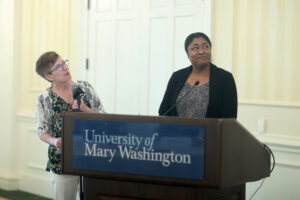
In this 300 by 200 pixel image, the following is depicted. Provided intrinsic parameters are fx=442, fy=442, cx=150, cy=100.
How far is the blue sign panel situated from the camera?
1.42 metres

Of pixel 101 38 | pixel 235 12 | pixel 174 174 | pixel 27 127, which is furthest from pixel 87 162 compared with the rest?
pixel 27 127

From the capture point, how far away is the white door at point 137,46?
4152mm

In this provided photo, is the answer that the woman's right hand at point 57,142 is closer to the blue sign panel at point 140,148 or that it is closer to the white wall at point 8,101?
the blue sign panel at point 140,148

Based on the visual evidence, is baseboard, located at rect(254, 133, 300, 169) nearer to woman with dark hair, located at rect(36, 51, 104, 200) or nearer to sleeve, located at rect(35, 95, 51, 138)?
woman with dark hair, located at rect(36, 51, 104, 200)

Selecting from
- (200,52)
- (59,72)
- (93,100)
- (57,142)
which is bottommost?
(57,142)

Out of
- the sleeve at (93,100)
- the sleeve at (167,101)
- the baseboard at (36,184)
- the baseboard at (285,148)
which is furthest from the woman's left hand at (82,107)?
the baseboard at (36,184)

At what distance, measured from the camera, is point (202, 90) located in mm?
2311

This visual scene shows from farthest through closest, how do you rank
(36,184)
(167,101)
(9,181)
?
(9,181) < (36,184) < (167,101)

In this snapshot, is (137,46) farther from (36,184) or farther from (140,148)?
(140,148)

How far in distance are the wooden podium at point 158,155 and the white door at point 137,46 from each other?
249cm

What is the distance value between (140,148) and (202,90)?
0.90m

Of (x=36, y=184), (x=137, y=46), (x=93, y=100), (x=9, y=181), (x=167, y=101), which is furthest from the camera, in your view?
(x=9, y=181)

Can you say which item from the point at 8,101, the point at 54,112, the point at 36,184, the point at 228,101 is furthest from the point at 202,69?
the point at 8,101

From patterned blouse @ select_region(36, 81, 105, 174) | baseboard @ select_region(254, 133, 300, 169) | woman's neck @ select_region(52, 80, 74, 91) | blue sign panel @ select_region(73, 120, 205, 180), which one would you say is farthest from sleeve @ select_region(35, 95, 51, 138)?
baseboard @ select_region(254, 133, 300, 169)
